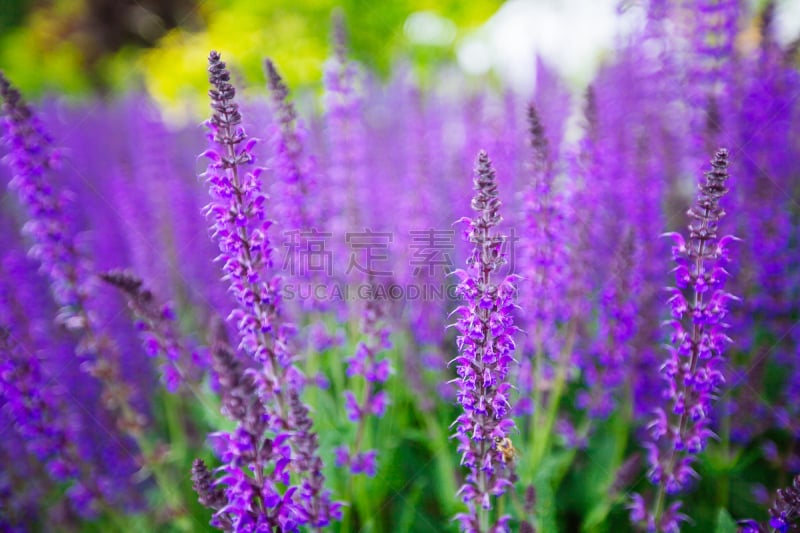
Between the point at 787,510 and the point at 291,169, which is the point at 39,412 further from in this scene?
the point at 787,510

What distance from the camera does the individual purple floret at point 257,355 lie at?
2.95 m

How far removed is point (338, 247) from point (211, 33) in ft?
58.8

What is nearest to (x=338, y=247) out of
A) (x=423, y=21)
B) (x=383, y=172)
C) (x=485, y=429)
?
(x=383, y=172)

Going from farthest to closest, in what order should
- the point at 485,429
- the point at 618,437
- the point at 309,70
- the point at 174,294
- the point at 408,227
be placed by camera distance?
the point at 309,70, the point at 174,294, the point at 408,227, the point at 618,437, the point at 485,429

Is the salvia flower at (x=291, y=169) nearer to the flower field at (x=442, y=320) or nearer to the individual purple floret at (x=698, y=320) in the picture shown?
the flower field at (x=442, y=320)

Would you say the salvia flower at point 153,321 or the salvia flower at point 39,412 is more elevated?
the salvia flower at point 153,321

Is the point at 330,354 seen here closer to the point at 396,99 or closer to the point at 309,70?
the point at 396,99

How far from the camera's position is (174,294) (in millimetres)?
7348

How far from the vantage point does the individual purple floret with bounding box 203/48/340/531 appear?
2.95 metres

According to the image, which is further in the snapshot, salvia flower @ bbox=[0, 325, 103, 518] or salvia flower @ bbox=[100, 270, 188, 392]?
salvia flower @ bbox=[0, 325, 103, 518]

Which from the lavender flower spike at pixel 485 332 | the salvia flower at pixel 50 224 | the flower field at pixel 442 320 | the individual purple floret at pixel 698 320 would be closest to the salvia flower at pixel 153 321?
the flower field at pixel 442 320

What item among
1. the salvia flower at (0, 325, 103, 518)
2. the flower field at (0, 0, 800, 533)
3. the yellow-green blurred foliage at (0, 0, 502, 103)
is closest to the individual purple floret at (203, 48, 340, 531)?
the flower field at (0, 0, 800, 533)

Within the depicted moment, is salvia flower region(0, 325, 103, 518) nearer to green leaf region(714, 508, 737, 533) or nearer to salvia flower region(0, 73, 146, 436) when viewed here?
salvia flower region(0, 73, 146, 436)

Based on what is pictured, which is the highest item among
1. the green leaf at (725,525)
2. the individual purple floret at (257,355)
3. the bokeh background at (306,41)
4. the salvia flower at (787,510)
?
the bokeh background at (306,41)
